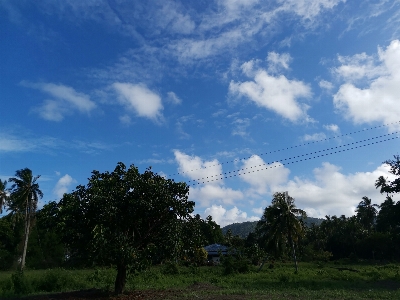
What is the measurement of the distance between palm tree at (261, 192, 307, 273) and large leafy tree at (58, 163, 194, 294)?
33.9 meters

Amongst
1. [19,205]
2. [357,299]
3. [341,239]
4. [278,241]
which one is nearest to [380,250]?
[341,239]

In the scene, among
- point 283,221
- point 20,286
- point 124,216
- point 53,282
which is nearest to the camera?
point 124,216

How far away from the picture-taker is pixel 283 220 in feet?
167

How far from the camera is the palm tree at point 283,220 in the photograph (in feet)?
166

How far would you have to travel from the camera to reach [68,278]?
28062 mm

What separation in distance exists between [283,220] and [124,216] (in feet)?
121

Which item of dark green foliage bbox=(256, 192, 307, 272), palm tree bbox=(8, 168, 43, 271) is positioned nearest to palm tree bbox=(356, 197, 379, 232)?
dark green foliage bbox=(256, 192, 307, 272)

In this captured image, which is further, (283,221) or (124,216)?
(283,221)

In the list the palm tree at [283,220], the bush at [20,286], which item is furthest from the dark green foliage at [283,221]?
the bush at [20,286]

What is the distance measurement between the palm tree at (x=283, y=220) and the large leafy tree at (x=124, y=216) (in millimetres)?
33856

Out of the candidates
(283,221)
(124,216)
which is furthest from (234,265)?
(124,216)

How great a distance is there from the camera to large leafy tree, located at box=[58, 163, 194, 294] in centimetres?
1712

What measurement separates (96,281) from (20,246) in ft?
139

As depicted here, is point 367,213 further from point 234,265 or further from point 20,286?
point 20,286
